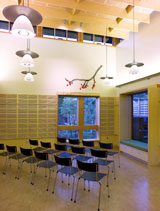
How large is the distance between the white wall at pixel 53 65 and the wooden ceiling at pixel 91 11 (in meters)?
1.19

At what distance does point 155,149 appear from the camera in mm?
5156

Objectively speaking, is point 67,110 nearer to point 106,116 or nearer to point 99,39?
point 106,116

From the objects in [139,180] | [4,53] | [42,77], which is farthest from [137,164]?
[4,53]

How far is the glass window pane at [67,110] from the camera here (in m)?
7.63

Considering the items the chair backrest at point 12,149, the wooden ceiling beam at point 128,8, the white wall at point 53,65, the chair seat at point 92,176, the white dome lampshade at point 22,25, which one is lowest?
the chair seat at point 92,176

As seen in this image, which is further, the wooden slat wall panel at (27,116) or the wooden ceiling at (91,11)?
the wooden slat wall panel at (27,116)

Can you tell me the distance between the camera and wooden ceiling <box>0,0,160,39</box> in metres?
4.77

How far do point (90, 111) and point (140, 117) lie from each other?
2377 mm

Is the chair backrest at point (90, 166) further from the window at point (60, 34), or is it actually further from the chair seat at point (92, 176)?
the window at point (60, 34)

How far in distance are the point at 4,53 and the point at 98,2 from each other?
170 inches

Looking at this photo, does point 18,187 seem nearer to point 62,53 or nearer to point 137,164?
point 137,164

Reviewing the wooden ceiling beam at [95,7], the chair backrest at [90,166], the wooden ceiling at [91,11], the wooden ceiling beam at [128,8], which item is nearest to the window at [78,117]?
the wooden ceiling at [91,11]

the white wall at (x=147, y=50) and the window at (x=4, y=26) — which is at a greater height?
the window at (x=4, y=26)

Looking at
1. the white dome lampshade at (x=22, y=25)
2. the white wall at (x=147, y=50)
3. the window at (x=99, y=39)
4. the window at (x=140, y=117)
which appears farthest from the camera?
the window at (x=99, y=39)
